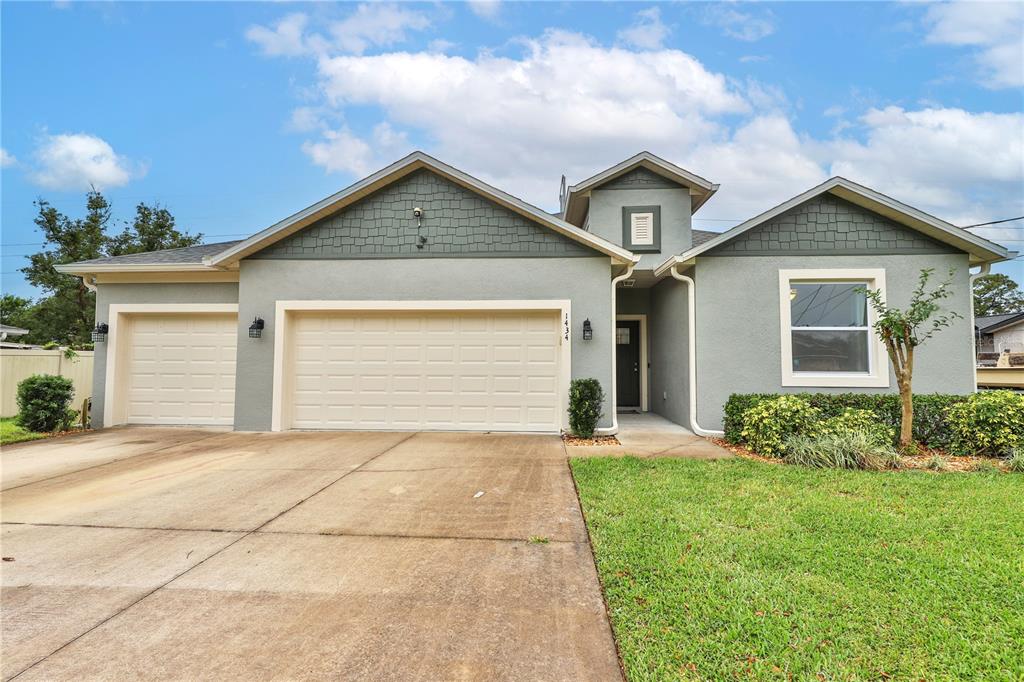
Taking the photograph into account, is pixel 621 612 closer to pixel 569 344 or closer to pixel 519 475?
pixel 519 475

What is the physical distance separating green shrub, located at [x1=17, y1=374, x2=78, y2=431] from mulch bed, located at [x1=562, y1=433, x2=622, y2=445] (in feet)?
29.6

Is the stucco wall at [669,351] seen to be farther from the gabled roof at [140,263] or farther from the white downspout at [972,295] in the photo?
the gabled roof at [140,263]

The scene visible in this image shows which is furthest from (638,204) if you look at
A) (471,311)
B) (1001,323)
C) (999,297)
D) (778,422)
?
(999,297)

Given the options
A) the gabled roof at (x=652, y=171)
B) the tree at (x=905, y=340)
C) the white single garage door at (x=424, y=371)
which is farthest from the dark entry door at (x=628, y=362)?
the tree at (x=905, y=340)

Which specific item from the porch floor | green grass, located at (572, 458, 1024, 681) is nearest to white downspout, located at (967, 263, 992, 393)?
green grass, located at (572, 458, 1024, 681)

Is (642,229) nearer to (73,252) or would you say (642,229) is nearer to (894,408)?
(894,408)

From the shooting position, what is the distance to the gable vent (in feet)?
35.7

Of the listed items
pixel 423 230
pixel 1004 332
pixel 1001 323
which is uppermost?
pixel 423 230

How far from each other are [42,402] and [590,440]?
9.55 meters

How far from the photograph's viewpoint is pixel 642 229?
10922mm

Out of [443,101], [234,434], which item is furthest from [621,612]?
[443,101]

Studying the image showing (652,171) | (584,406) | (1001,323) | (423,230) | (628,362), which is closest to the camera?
(584,406)

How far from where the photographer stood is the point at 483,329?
891 cm

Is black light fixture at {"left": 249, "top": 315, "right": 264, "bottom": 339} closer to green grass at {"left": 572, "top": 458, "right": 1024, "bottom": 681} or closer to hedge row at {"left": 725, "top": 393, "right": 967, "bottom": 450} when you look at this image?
green grass at {"left": 572, "top": 458, "right": 1024, "bottom": 681}
